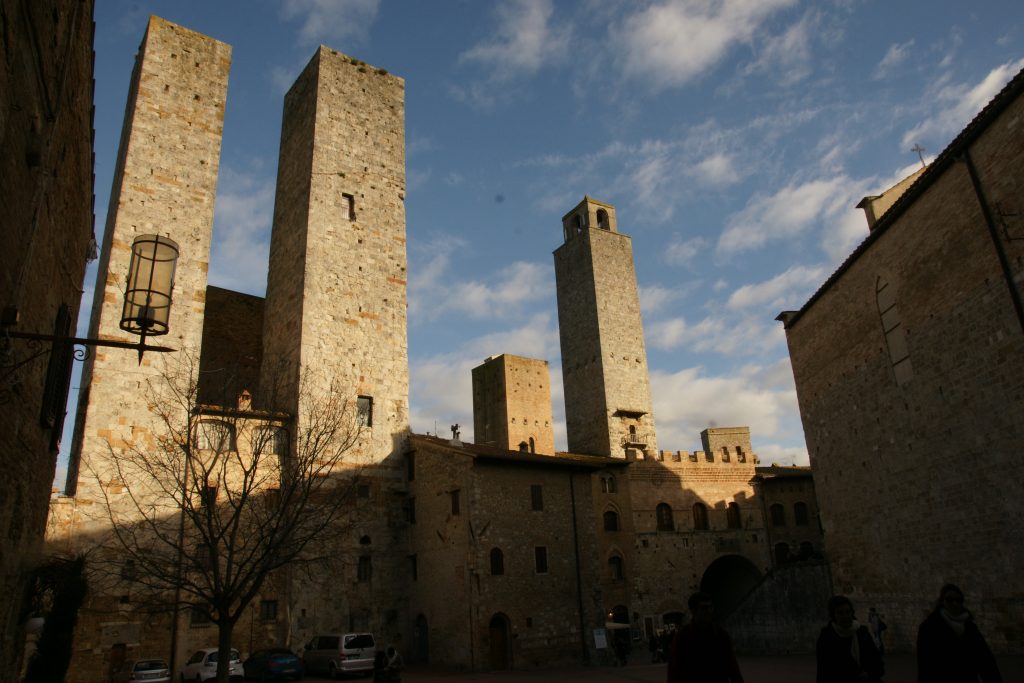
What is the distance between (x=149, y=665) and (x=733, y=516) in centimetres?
2534

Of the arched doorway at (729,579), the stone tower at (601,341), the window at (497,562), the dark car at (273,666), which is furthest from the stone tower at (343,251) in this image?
the arched doorway at (729,579)

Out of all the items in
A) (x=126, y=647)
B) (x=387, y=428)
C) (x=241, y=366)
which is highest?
(x=241, y=366)

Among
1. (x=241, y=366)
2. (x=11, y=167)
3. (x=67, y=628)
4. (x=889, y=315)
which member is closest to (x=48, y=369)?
(x=11, y=167)

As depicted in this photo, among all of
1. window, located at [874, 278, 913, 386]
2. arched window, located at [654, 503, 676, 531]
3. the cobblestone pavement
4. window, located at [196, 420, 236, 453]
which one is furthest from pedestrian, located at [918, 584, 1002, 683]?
arched window, located at [654, 503, 676, 531]

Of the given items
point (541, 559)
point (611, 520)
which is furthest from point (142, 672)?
point (611, 520)

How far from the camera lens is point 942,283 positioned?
47.9 ft

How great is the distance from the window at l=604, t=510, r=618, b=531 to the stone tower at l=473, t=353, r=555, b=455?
6.11 meters

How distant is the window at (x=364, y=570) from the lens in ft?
76.3

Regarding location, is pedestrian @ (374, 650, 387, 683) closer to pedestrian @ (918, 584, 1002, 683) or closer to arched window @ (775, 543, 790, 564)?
pedestrian @ (918, 584, 1002, 683)

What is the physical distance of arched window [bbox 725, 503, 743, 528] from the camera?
107 ft

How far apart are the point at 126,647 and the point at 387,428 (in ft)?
34.0

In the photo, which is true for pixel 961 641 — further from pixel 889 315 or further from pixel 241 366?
pixel 241 366

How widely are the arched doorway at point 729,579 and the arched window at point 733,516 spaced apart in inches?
58.8

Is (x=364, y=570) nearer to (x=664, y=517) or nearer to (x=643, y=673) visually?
(x=643, y=673)
